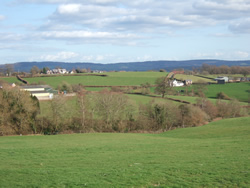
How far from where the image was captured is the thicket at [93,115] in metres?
50.8

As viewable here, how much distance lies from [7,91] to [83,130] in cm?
1613

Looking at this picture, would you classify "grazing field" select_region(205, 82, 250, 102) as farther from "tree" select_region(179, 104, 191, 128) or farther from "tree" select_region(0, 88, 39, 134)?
"tree" select_region(0, 88, 39, 134)

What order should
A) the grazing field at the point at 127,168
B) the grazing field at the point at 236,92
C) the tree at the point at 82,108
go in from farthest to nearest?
the grazing field at the point at 236,92 → the tree at the point at 82,108 → the grazing field at the point at 127,168

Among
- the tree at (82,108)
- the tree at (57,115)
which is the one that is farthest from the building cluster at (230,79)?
the tree at (57,115)

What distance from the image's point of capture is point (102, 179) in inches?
516

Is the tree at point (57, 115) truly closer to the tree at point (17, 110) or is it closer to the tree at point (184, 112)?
the tree at point (17, 110)

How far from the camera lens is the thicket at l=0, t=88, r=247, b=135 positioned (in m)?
50.8

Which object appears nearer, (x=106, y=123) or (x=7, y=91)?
(x=7, y=91)

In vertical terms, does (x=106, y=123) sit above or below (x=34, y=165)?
below

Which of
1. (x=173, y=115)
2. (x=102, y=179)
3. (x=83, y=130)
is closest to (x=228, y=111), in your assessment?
(x=173, y=115)

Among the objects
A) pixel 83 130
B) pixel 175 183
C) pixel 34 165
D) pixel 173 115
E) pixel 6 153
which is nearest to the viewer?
pixel 175 183

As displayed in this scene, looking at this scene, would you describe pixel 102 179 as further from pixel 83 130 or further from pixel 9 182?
pixel 83 130

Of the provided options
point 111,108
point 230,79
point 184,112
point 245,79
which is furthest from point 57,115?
point 245,79

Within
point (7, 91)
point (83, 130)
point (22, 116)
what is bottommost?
point (83, 130)
